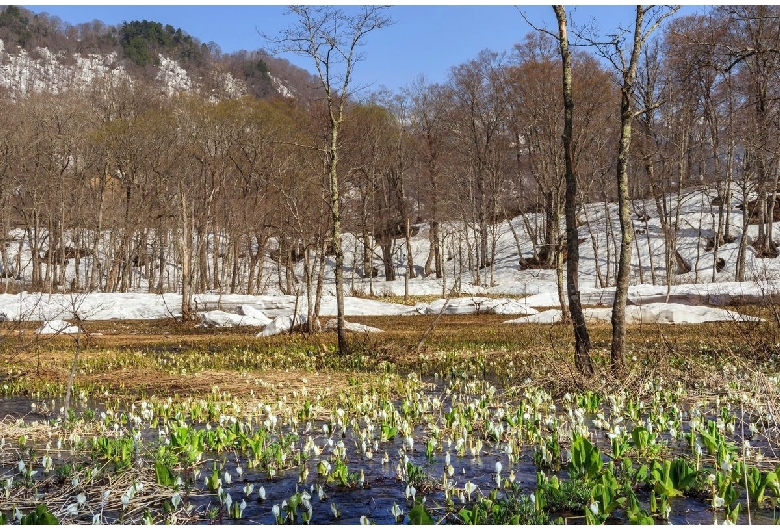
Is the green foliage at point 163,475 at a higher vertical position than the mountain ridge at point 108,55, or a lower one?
lower

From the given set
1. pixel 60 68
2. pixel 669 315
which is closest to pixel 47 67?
pixel 60 68

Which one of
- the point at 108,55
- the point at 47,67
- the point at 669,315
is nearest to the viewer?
the point at 669,315

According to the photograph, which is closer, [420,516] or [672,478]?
[420,516]

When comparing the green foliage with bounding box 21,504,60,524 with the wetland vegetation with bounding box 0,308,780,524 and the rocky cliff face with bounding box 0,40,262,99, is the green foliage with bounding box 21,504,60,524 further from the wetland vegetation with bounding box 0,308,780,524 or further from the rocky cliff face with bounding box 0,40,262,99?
the rocky cliff face with bounding box 0,40,262,99

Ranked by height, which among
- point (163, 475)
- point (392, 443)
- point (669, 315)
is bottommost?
point (392, 443)

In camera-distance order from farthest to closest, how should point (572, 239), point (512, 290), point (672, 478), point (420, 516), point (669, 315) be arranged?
point (512, 290)
point (669, 315)
point (572, 239)
point (672, 478)
point (420, 516)

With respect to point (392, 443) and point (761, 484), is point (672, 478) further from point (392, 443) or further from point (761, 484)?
point (392, 443)

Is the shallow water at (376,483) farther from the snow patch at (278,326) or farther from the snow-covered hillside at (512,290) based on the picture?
the snow patch at (278,326)

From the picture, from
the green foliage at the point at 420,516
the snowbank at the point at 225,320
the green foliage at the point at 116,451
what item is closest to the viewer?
the green foliage at the point at 420,516

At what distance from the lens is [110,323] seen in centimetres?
3142

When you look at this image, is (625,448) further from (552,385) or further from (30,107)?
(30,107)

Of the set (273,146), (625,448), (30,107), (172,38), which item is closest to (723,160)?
(273,146)

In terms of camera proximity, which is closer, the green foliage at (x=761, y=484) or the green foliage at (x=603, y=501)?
the green foliage at (x=603, y=501)

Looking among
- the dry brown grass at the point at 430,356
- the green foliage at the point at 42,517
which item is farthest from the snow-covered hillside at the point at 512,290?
the green foliage at the point at 42,517
